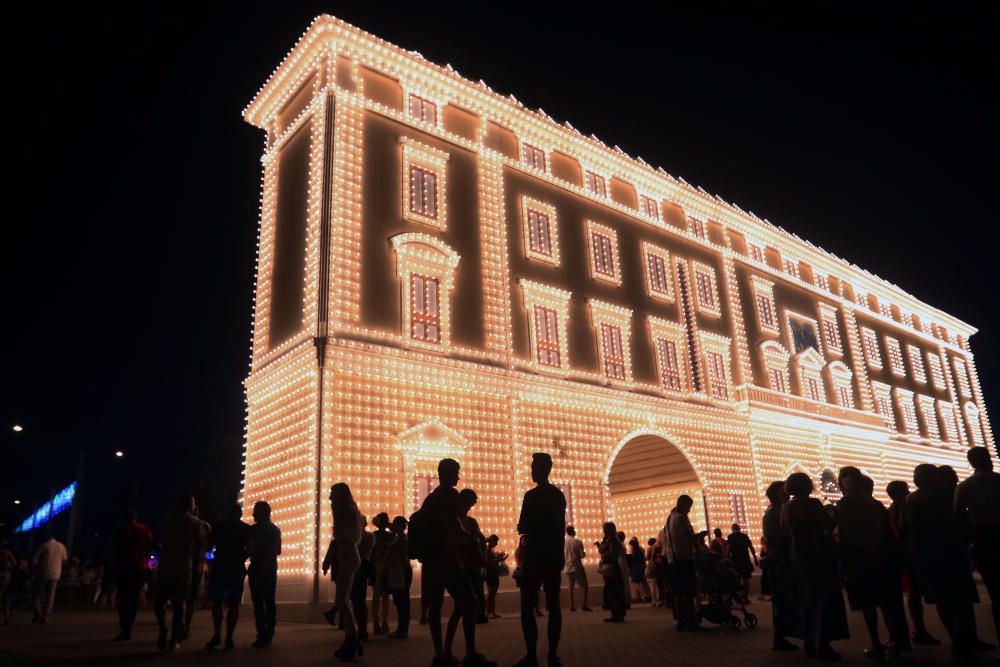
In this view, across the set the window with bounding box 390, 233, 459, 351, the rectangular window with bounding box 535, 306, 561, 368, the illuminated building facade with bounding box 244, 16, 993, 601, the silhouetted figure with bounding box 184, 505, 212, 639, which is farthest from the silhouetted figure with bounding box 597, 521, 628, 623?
the rectangular window with bounding box 535, 306, 561, 368

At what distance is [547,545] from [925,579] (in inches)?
165

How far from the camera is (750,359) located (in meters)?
29.2

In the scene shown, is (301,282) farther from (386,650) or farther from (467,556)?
(467,556)

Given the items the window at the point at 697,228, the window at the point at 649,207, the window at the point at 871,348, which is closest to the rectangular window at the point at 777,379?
the window at the point at 697,228

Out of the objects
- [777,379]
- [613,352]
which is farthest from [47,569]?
[777,379]

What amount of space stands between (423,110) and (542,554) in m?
17.5

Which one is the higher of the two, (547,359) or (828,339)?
(828,339)

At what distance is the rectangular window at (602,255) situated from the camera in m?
25.0

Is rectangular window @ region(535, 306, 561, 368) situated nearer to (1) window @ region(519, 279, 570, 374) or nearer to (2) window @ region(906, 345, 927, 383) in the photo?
(1) window @ region(519, 279, 570, 374)

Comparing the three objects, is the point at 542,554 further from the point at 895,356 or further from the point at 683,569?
the point at 895,356

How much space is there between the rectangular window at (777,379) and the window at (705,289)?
381 centimetres

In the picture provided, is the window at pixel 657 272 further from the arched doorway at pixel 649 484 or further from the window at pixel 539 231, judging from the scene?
the arched doorway at pixel 649 484

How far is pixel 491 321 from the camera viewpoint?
67.9 ft

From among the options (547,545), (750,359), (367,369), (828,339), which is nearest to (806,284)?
(828,339)
